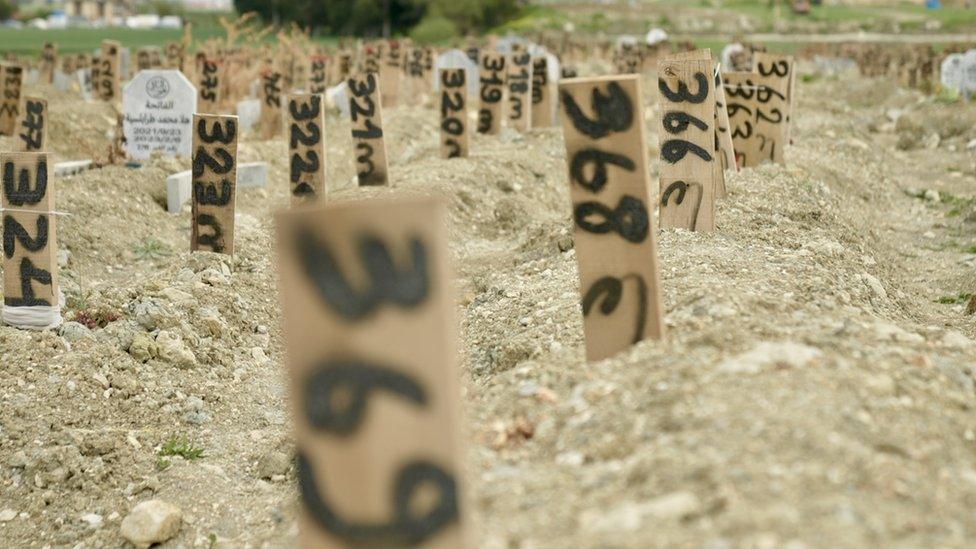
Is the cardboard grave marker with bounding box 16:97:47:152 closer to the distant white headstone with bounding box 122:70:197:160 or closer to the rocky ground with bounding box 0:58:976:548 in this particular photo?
the rocky ground with bounding box 0:58:976:548

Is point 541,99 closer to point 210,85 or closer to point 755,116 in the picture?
point 210,85

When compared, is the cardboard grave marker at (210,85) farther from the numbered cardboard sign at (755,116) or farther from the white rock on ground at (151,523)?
the white rock on ground at (151,523)

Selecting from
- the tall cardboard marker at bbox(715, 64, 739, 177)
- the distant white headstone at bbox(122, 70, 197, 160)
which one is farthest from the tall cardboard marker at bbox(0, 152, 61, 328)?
the distant white headstone at bbox(122, 70, 197, 160)

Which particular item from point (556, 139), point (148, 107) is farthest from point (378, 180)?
point (556, 139)

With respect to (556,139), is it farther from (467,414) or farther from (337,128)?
(467,414)

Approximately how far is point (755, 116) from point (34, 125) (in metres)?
6.55

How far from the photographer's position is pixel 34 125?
476 inches

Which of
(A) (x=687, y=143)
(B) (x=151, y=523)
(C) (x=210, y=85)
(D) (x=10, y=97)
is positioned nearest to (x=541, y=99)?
(C) (x=210, y=85)

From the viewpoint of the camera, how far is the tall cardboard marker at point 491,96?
16656 mm

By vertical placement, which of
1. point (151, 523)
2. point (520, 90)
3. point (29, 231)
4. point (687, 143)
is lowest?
point (151, 523)

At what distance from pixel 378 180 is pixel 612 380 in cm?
811

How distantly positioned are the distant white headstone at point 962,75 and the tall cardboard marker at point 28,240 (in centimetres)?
2196

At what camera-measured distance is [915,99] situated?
2789 centimetres

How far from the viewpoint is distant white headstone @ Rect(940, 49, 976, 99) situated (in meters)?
26.3
